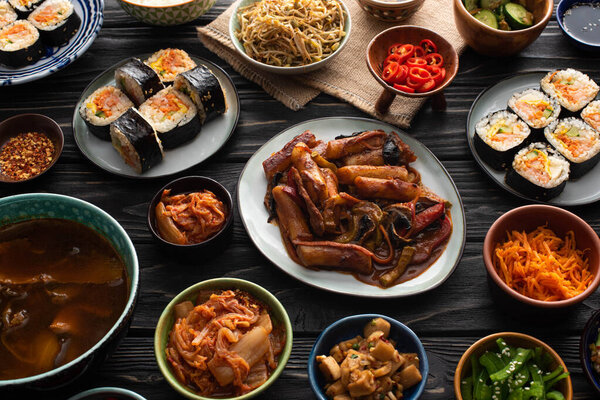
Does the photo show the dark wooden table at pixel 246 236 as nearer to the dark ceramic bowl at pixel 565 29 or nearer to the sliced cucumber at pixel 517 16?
the dark ceramic bowl at pixel 565 29

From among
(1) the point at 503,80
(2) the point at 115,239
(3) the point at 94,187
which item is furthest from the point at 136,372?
(1) the point at 503,80

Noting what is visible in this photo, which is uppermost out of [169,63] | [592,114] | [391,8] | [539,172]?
[391,8]

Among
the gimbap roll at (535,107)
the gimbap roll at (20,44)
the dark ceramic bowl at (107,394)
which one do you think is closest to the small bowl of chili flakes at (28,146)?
the gimbap roll at (20,44)

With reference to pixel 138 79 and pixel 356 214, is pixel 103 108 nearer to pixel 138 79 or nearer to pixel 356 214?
pixel 138 79

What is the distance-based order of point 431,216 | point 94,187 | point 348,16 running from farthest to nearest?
point 348,16 → point 94,187 → point 431,216

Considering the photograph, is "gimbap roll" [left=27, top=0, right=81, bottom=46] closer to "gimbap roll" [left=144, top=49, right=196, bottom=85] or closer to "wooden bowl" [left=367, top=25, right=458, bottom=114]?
"gimbap roll" [left=144, top=49, right=196, bottom=85]

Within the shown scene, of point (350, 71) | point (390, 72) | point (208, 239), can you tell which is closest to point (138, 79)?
point (208, 239)

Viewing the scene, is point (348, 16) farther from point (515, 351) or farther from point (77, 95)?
point (515, 351)
